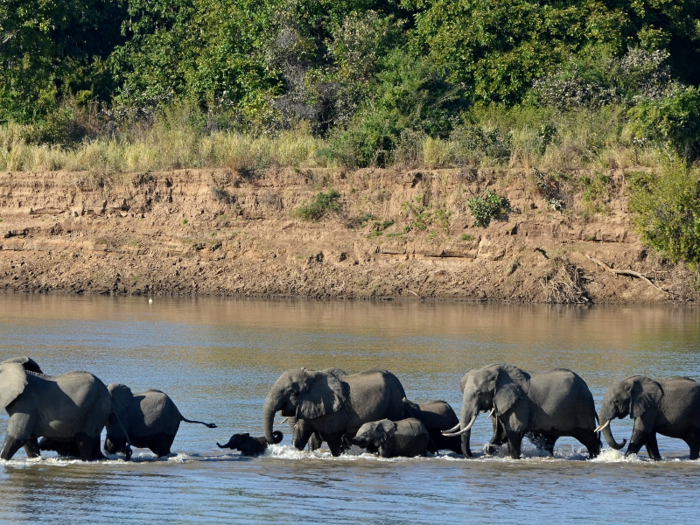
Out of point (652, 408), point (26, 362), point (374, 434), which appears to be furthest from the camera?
point (652, 408)

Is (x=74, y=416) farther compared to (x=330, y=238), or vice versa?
(x=330, y=238)

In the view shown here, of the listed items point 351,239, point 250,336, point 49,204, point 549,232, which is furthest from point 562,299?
point 49,204

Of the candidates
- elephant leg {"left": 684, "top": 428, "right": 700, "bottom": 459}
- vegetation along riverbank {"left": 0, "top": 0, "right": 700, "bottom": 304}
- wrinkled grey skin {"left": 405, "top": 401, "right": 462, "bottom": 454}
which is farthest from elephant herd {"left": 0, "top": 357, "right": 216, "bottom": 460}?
vegetation along riverbank {"left": 0, "top": 0, "right": 700, "bottom": 304}

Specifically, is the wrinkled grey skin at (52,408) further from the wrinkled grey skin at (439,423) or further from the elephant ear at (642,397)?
the elephant ear at (642,397)

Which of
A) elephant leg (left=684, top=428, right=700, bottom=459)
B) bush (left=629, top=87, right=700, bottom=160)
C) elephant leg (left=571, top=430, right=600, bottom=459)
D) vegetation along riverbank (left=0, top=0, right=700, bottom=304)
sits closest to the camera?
elephant leg (left=684, top=428, right=700, bottom=459)

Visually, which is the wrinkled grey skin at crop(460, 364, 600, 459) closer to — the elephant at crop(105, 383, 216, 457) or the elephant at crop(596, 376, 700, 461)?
the elephant at crop(596, 376, 700, 461)

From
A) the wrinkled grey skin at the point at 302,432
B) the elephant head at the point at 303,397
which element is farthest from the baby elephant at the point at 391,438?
the wrinkled grey skin at the point at 302,432

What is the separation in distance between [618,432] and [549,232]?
17.9m

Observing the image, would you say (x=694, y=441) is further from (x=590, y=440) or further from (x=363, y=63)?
(x=363, y=63)

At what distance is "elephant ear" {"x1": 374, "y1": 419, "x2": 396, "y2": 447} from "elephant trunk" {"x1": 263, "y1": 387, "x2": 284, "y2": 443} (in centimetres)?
102

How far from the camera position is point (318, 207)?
32.8 m

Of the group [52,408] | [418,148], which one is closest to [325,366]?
[52,408]

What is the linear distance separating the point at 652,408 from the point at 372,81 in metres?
26.5

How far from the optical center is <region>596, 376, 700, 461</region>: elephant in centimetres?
1280
